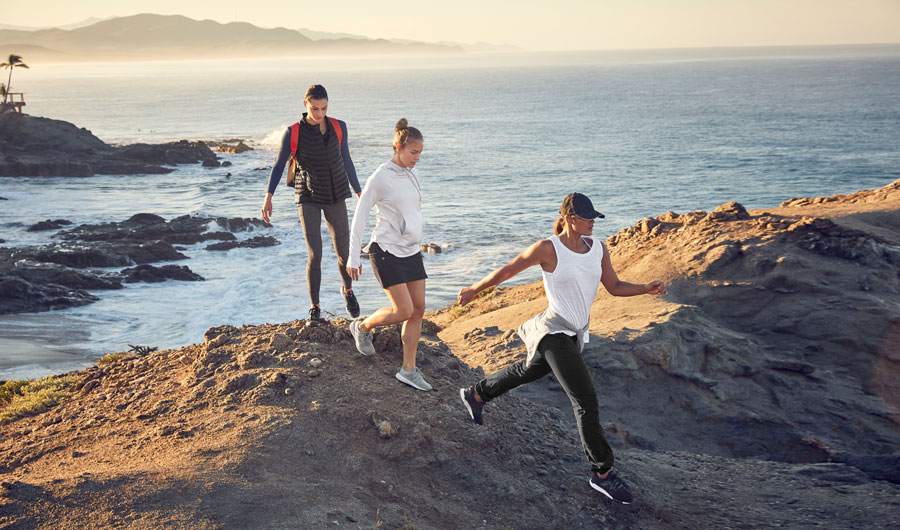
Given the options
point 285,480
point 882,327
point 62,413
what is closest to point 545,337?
point 285,480

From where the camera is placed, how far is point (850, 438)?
349 inches

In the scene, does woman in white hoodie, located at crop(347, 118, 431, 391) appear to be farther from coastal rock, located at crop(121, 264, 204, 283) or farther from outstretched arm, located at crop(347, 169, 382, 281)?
coastal rock, located at crop(121, 264, 204, 283)

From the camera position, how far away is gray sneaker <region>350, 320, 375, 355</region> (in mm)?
6792

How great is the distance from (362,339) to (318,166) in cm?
178

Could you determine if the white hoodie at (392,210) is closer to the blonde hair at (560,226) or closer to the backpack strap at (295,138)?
the blonde hair at (560,226)

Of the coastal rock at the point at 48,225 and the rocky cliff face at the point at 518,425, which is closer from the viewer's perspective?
the rocky cliff face at the point at 518,425

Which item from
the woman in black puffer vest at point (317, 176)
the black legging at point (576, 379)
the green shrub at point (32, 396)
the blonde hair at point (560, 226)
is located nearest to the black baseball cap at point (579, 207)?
the blonde hair at point (560, 226)

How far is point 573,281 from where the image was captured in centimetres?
518

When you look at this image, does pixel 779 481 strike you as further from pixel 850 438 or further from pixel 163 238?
pixel 163 238

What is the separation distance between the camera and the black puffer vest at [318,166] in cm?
707

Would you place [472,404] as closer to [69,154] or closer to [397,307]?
[397,307]

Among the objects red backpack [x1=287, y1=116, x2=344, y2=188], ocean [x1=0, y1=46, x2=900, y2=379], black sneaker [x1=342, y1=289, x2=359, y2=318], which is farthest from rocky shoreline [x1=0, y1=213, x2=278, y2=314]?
black sneaker [x1=342, y1=289, x2=359, y2=318]

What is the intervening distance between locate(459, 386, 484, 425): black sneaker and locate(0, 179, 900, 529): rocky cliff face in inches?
4.1

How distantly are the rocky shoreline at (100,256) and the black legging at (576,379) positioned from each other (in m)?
17.6
